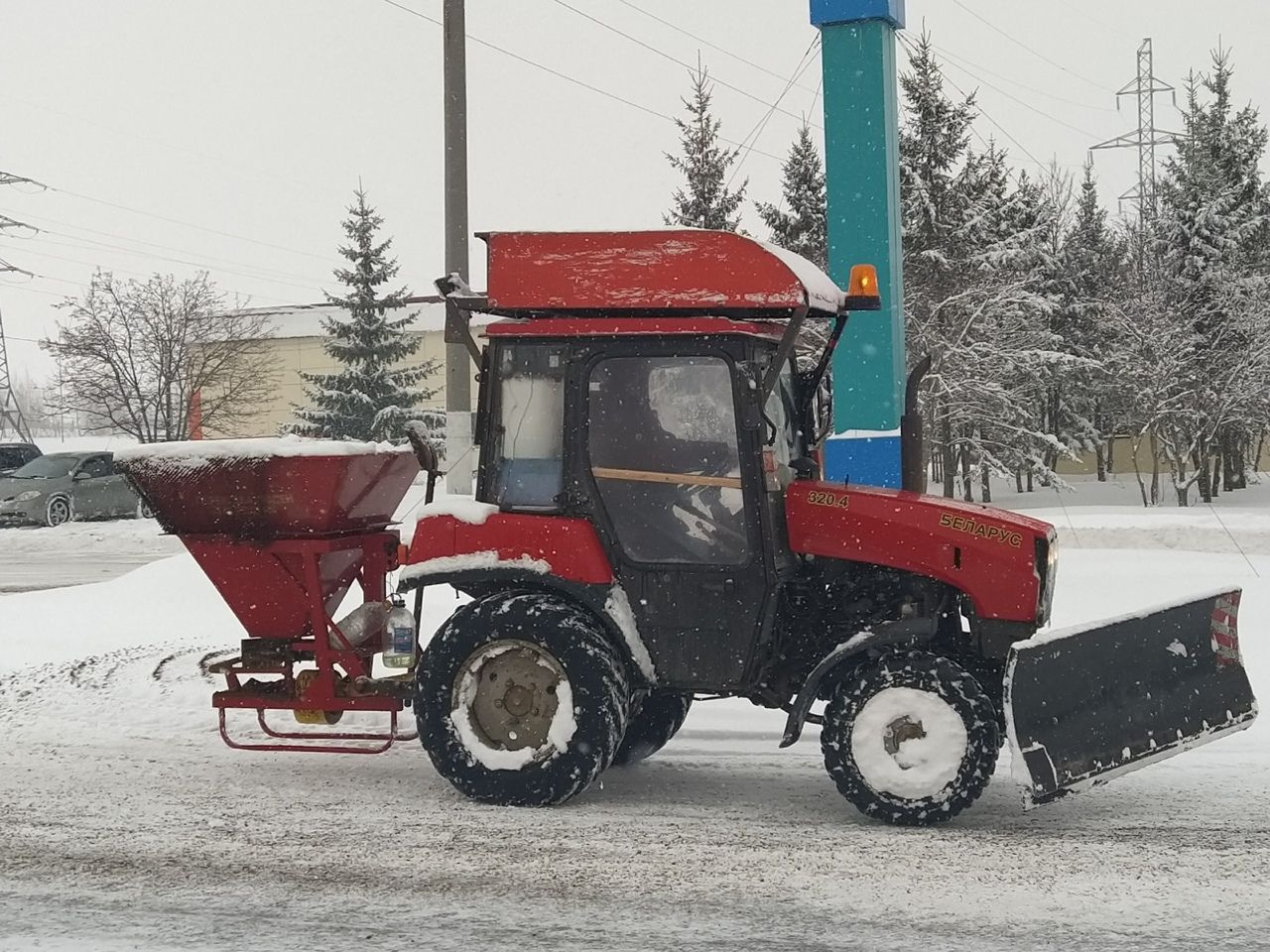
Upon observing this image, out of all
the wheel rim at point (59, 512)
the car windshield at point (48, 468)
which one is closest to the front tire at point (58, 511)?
the wheel rim at point (59, 512)

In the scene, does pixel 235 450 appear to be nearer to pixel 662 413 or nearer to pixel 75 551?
pixel 662 413

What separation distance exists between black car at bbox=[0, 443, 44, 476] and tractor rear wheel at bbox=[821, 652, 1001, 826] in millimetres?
27060

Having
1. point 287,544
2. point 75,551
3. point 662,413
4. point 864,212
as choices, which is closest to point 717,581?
point 662,413

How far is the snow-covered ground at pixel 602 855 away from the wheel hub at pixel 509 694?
0.34 meters

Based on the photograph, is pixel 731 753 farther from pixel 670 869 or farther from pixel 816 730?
pixel 670 869

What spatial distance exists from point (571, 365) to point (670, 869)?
2.15 m

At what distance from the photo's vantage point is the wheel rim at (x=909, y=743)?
5.61 m

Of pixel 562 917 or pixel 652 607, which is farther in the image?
pixel 652 607

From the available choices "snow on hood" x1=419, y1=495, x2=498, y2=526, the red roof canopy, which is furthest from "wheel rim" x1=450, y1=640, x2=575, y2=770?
the red roof canopy

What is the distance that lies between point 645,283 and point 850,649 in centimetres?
173

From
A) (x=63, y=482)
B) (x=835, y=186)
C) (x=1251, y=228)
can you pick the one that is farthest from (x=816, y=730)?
(x=1251, y=228)

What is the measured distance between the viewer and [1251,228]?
36938 mm

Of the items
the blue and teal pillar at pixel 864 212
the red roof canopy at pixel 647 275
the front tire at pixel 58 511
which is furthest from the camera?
the front tire at pixel 58 511

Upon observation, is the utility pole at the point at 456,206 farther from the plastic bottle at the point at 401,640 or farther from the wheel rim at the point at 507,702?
the wheel rim at the point at 507,702
